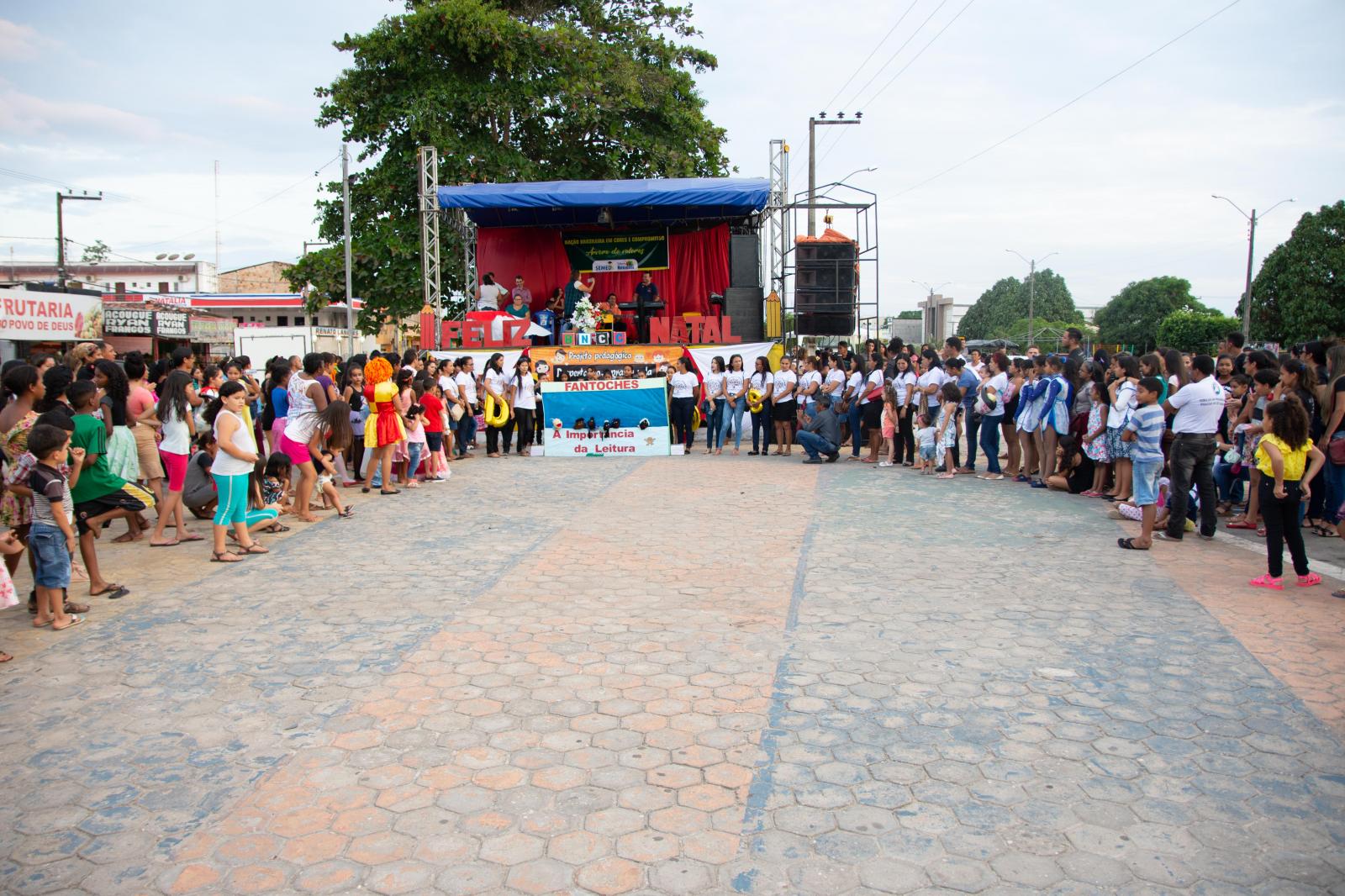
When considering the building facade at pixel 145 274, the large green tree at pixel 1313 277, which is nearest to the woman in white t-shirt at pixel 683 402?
the large green tree at pixel 1313 277

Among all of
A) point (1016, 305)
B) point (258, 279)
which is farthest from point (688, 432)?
point (1016, 305)

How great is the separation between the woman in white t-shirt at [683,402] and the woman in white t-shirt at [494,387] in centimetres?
289

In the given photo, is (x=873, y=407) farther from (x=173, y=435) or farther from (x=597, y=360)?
(x=173, y=435)

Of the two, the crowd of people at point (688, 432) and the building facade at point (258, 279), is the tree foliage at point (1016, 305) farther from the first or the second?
the crowd of people at point (688, 432)

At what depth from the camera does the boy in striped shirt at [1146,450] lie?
27.0 ft

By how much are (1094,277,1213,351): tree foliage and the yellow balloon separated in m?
75.0

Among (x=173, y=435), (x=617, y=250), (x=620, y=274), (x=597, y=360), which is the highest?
(x=617, y=250)

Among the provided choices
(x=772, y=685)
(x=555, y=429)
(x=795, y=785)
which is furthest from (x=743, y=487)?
(x=795, y=785)

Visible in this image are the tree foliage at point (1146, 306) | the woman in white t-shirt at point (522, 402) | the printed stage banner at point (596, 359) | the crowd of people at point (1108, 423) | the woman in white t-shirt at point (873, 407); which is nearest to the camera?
the crowd of people at point (1108, 423)

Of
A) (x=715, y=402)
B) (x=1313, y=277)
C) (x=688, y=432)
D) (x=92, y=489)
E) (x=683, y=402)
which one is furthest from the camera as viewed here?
(x=1313, y=277)

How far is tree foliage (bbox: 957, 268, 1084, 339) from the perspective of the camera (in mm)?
94500

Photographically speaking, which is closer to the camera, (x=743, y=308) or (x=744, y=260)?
(x=743, y=308)

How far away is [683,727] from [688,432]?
12.1 m

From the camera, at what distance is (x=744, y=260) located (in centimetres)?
2109
